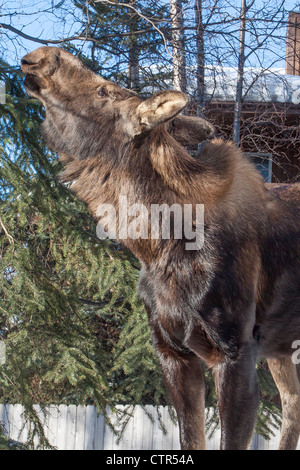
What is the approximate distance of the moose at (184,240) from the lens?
2.53m

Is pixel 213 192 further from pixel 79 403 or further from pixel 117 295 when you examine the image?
pixel 79 403

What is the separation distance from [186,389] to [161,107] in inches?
49.8

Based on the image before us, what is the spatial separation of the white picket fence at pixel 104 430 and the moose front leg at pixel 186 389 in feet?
15.6

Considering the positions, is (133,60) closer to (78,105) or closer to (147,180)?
(78,105)

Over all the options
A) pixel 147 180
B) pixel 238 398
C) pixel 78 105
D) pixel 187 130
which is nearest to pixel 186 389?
pixel 238 398

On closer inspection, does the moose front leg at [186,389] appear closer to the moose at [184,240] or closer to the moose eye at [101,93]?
the moose at [184,240]

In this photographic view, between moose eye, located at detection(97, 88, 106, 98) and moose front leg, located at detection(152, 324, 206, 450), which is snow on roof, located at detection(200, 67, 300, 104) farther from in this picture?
moose front leg, located at detection(152, 324, 206, 450)

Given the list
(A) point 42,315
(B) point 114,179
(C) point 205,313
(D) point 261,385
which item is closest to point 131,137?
(B) point 114,179

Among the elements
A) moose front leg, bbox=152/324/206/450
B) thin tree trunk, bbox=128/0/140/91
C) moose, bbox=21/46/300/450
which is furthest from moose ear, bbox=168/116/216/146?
thin tree trunk, bbox=128/0/140/91

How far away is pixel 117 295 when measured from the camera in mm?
6012

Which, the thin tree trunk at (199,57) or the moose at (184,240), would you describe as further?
the thin tree trunk at (199,57)

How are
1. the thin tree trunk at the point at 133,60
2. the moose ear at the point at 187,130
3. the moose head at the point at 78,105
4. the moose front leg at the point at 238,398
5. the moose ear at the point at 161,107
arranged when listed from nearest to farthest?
the moose ear at the point at 161,107 < the moose front leg at the point at 238,398 < the moose head at the point at 78,105 < the moose ear at the point at 187,130 < the thin tree trunk at the point at 133,60

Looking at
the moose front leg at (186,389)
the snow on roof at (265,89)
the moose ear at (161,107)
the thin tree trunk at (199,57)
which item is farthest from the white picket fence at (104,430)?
the moose ear at (161,107)

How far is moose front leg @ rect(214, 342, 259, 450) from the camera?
8.10 ft
